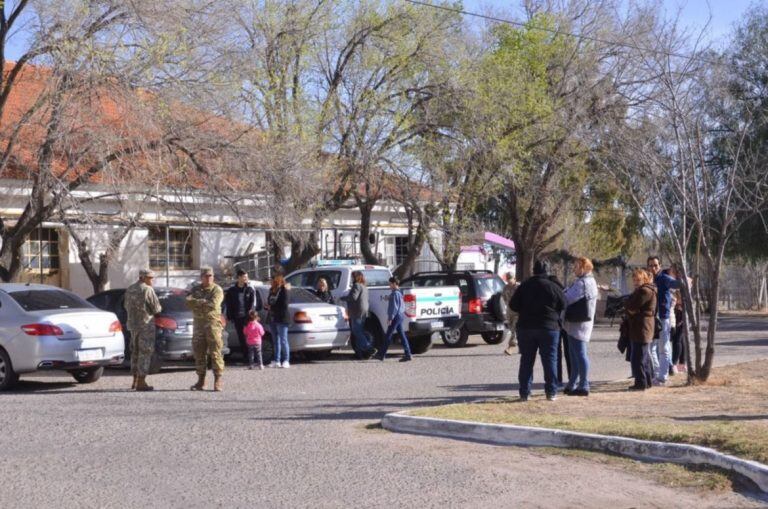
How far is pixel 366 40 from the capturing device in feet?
80.3

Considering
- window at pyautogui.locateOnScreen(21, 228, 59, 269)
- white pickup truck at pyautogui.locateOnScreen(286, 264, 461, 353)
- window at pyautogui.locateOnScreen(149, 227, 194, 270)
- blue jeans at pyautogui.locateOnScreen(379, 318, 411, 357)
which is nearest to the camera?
blue jeans at pyautogui.locateOnScreen(379, 318, 411, 357)

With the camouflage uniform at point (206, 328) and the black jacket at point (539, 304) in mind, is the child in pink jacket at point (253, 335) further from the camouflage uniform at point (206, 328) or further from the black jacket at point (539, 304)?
the black jacket at point (539, 304)

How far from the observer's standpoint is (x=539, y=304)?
12453 millimetres

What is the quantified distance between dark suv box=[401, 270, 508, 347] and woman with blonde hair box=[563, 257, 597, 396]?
8.65 m

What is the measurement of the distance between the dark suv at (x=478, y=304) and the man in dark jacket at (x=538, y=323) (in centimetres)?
932

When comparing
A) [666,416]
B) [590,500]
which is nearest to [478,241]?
[666,416]

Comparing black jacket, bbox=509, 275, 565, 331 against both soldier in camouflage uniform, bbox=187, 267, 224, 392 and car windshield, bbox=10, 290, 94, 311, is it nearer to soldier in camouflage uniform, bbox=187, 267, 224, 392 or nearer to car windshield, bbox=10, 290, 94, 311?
soldier in camouflage uniform, bbox=187, 267, 224, 392

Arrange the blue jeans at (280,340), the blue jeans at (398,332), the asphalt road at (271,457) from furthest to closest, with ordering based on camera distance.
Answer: the blue jeans at (398,332), the blue jeans at (280,340), the asphalt road at (271,457)

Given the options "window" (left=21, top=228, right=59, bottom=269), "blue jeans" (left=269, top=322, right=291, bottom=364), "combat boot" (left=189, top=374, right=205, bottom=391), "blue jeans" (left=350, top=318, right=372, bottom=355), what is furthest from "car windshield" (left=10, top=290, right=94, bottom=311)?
"window" (left=21, top=228, right=59, bottom=269)

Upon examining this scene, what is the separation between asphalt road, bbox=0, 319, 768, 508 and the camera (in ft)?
25.6

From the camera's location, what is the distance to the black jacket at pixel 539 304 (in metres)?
12.4

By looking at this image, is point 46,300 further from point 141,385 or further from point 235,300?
point 235,300

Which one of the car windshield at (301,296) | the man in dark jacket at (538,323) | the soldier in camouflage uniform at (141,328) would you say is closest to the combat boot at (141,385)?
the soldier in camouflage uniform at (141,328)

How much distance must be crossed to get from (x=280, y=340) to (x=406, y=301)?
3.27m
